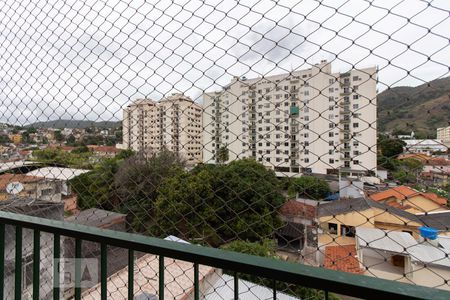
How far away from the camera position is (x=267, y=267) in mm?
579

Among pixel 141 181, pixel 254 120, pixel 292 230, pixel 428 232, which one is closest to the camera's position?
pixel 428 232

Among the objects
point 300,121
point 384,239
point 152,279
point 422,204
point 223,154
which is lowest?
point 152,279

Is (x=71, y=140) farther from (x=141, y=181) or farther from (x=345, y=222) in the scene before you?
(x=345, y=222)

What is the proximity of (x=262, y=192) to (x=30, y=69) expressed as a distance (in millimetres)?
1399

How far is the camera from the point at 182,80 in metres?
0.97

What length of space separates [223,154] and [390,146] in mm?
553

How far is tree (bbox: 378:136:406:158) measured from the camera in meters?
0.65

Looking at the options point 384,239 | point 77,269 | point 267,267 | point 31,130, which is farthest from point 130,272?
point 31,130

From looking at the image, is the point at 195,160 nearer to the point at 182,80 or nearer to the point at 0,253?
the point at 182,80

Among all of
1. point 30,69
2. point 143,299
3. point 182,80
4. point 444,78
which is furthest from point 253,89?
point 30,69

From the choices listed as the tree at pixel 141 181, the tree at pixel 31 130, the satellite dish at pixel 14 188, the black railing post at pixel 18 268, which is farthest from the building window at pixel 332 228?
the satellite dish at pixel 14 188

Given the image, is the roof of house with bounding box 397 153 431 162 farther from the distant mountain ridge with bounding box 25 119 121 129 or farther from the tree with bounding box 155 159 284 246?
the distant mountain ridge with bounding box 25 119 121 129

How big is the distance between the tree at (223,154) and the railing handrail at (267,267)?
0.40 meters

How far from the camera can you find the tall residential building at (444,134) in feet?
1.95
